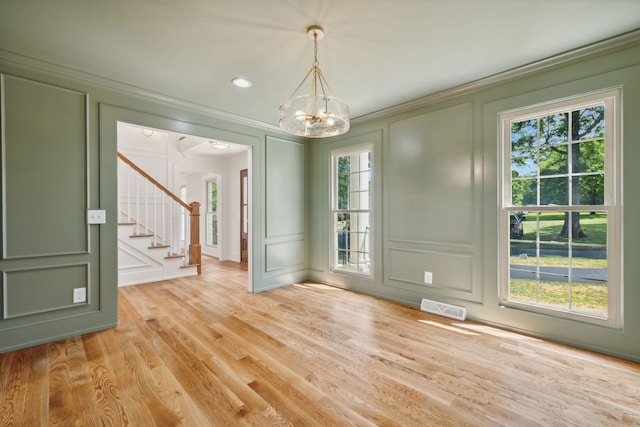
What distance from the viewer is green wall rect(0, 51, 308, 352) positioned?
2.43 metres

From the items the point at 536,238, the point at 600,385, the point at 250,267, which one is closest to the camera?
the point at 600,385

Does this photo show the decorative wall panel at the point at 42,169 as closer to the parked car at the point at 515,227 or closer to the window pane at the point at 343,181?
the window pane at the point at 343,181

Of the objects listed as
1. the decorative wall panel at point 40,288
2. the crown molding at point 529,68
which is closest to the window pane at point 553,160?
the crown molding at point 529,68

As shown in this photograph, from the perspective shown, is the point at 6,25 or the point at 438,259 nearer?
the point at 6,25

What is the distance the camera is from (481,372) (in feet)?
6.88

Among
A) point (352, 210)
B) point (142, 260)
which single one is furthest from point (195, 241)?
point (352, 210)

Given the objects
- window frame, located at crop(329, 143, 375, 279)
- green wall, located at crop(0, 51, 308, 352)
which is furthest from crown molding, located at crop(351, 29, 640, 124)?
green wall, located at crop(0, 51, 308, 352)

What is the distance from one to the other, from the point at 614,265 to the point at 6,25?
5.00m

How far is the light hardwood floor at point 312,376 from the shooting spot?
167 cm

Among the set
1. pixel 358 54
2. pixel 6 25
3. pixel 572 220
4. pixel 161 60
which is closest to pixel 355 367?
pixel 572 220

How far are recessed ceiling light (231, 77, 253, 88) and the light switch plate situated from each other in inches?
73.7

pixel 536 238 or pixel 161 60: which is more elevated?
pixel 161 60

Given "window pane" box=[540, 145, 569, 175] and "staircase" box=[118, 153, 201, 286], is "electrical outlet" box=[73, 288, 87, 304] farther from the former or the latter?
"window pane" box=[540, 145, 569, 175]

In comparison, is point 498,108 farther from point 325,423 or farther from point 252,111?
point 325,423
